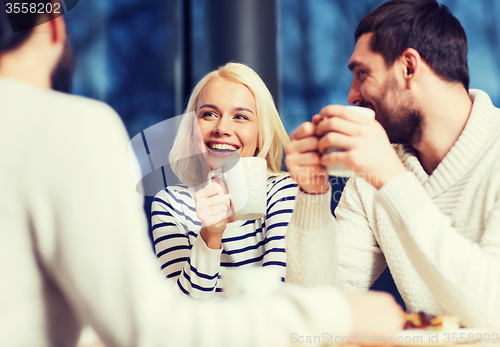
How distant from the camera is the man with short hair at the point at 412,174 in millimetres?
735

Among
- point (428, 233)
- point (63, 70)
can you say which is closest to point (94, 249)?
point (63, 70)

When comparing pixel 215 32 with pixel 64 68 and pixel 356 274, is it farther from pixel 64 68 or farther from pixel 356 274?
pixel 64 68

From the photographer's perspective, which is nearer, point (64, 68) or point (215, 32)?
point (64, 68)

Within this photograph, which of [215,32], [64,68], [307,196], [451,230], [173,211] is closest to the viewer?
[64,68]

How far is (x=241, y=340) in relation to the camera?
1.29 ft

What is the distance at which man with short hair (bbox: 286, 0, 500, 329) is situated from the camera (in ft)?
2.41

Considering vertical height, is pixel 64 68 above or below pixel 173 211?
above

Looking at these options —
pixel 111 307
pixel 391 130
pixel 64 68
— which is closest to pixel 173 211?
pixel 391 130

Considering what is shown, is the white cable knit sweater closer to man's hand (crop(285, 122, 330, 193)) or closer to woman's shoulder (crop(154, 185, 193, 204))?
man's hand (crop(285, 122, 330, 193))

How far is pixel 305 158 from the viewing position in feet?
2.68

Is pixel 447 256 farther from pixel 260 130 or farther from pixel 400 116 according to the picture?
pixel 260 130

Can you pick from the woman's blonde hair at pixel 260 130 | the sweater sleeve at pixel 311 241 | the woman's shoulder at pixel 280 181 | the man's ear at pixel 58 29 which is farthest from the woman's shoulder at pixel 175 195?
the man's ear at pixel 58 29

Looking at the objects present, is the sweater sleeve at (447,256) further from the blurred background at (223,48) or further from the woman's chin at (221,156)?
the blurred background at (223,48)

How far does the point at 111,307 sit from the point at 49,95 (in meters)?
0.23
